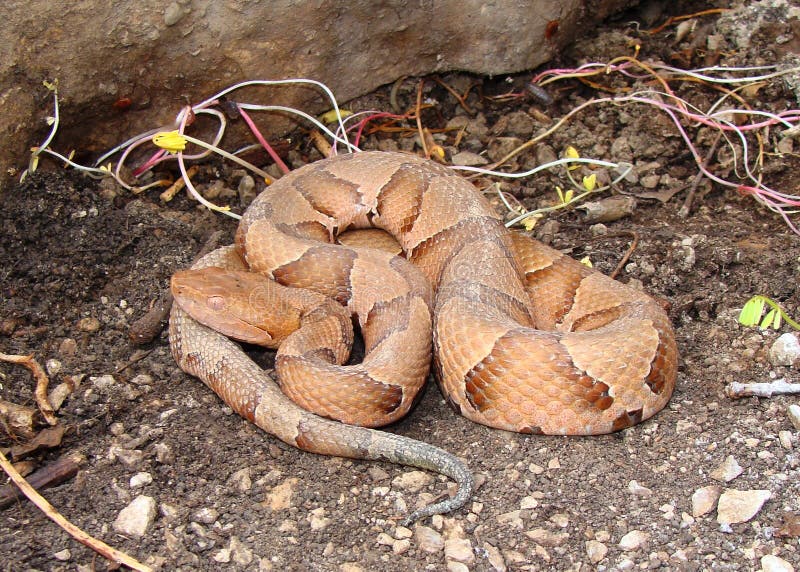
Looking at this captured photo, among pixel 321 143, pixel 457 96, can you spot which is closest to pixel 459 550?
pixel 321 143

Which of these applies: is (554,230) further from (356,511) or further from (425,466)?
(356,511)

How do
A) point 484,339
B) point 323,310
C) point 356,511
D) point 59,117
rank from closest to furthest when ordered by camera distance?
point 356,511 → point 484,339 → point 323,310 → point 59,117

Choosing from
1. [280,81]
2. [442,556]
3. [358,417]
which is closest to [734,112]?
[280,81]

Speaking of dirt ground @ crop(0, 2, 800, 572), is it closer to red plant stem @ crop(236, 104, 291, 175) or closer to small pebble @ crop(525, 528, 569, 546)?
small pebble @ crop(525, 528, 569, 546)

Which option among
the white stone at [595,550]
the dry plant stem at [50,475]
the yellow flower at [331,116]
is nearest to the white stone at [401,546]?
the white stone at [595,550]

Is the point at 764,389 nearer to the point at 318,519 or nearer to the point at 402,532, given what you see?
the point at 402,532

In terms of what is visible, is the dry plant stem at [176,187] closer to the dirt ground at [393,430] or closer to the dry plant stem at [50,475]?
the dirt ground at [393,430]
